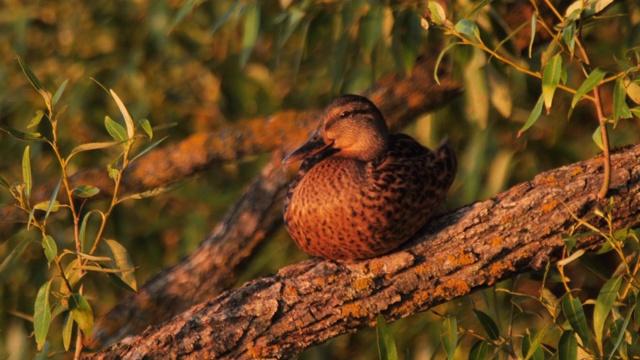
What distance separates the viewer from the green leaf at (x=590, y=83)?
92.7 inches

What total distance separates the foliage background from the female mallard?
0.34m

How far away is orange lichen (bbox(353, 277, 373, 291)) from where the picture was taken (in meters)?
2.80

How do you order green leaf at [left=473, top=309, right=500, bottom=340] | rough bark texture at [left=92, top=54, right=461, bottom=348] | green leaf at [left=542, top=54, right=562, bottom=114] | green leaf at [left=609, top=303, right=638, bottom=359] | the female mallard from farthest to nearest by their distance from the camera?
rough bark texture at [left=92, top=54, right=461, bottom=348] < the female mallard < green leaf at [left=473, top=309, right=500, bottom=340] < green leaf at [left=542, top=54, right=562, bottom=114] < green leaf at [left=609, top=303, right=638, bottom=359]

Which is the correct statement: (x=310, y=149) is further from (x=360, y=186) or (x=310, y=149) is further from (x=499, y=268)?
(x=499, y=268)

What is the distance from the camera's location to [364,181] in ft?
10.3

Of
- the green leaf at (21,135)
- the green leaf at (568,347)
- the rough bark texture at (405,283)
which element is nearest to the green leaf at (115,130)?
the green leaf at (21,135)

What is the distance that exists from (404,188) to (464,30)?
2.19ft

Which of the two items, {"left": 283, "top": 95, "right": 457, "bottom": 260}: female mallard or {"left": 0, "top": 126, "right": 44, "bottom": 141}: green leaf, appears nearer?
{"left": 0, "top": 126, "right": 44, "bottom": 141}: green leaf

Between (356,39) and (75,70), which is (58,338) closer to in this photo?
(75,70)

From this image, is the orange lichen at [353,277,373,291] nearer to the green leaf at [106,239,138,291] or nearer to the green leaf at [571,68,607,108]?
the green leaf at [106,239,138,291]

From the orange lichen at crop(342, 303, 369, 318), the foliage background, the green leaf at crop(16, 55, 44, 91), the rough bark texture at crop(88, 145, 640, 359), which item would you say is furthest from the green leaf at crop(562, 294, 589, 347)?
the green leaf at crop(16, 55, 44, 91)

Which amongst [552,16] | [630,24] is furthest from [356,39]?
[630,24]

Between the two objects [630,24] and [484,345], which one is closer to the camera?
[484,345]

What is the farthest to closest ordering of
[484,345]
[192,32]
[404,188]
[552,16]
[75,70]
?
[192,32] < [75,70] < [552,16] < [404,188] < [484,345]
